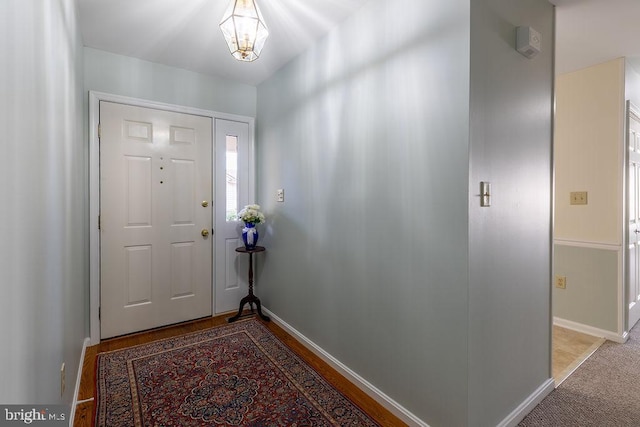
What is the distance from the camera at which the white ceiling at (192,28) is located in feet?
6.52

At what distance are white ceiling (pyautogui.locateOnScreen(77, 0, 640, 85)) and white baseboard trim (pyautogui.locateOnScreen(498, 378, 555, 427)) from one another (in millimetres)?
2406

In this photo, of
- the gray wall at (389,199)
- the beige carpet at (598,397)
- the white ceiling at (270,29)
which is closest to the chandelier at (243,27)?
the white ceiling at (270,29)

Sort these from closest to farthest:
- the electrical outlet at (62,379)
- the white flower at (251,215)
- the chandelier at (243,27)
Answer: the electrical outlet at (62,379) < the chandelier at (243,27) < the white flower at (251,215)

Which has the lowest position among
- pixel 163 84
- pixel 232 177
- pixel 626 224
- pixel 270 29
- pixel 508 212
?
pixel 626 224

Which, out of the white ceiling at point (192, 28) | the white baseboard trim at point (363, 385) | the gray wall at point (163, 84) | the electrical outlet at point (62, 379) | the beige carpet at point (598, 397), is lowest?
the beige carpet at point (598, 397)

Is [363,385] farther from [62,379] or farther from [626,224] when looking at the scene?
[626,224]

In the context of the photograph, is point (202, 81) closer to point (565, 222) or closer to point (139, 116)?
point (139, 116)

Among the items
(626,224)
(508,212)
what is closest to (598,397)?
(508,212)

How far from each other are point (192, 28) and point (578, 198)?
3.71 meters

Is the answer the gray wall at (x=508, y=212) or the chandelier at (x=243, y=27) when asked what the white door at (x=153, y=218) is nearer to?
the chandelier at (x=243, y=27)

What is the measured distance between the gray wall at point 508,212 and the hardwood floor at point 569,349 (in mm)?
458

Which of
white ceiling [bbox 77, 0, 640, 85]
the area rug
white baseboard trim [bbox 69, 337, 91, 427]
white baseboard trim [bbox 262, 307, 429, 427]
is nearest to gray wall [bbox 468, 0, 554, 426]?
white baseboard trim [bbox 262, 307, 429, 427]

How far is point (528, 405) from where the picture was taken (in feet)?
5.83

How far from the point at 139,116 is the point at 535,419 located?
3.72 m
